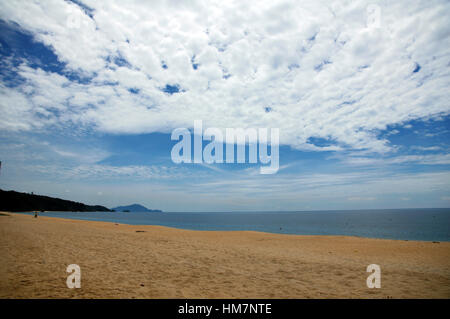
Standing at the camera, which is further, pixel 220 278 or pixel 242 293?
pixel 220 278

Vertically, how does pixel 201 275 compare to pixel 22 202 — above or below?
above

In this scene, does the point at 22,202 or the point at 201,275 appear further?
the point at 22,202

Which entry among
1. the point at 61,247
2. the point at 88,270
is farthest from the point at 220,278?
the point at 61,247

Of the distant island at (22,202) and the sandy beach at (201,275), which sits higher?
the sandy beach at (201,275)

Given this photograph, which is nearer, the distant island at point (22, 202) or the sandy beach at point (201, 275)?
the sandy beach at point (201, 275)

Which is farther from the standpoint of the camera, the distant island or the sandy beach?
the distant island
